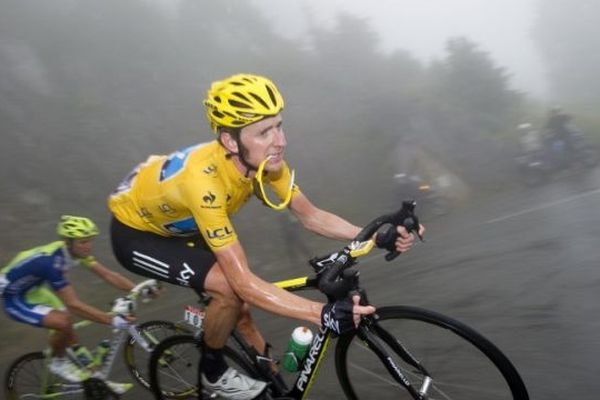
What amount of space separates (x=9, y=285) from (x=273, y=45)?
30983 millimetres

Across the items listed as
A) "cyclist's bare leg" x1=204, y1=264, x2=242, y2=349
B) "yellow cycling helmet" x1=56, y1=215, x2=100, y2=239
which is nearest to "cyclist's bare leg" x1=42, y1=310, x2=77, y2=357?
"yellow cycling helmet" x1=56, y1=215, x2=100, y2=239

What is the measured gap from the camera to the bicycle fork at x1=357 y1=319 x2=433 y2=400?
2906 millimetres

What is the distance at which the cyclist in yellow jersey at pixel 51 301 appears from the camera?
4.30m

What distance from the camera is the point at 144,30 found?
2559 centimetres

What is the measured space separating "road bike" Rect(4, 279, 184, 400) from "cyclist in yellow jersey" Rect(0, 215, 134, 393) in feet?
0.32

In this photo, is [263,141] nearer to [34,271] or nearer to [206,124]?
[34,271]

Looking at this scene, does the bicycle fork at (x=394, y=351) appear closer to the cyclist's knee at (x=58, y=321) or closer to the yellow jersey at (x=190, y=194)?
the yellow jersey at (x=190, y=194)

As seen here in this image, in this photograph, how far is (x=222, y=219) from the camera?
2.94 metres

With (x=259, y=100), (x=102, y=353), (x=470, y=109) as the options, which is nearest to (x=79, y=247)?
(x=102, y=353)

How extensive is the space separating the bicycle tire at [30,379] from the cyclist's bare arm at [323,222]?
2.79m

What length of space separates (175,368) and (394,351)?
2.07 metres

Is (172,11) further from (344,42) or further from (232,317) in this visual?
(232,317)

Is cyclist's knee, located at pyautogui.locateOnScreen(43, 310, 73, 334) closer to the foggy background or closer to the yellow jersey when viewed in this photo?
the yellow jersey

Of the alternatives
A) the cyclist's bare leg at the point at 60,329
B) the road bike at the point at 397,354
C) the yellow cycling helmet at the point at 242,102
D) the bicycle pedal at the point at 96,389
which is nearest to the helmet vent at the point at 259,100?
the yellow cycling helmet at the point at 242,102
